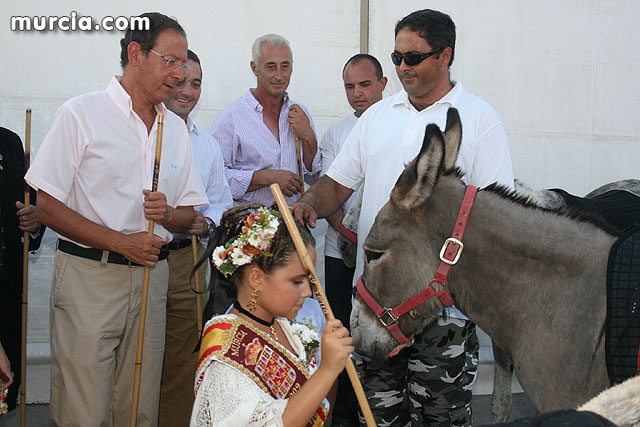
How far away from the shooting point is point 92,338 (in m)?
3.12

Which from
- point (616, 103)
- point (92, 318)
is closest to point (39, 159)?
point (92, 318)

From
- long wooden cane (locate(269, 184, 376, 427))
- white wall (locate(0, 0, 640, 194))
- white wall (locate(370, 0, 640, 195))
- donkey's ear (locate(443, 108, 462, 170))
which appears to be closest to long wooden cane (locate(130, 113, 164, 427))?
long wooden cane (locate(269, 184, 376, 427))

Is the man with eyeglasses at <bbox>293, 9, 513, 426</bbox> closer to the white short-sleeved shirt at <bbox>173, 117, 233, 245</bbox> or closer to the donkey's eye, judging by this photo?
the donkey's eye

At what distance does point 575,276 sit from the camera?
7.81 ft

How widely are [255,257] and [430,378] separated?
1.32m

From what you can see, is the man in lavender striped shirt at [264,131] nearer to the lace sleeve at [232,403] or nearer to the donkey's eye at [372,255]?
the donkey's eye at [372,255]

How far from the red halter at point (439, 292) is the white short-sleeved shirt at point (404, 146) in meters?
A: 0.47

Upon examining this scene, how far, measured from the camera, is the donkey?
2338 mm

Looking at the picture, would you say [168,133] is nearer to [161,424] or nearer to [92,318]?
[92,318]

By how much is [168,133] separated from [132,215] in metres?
0.56

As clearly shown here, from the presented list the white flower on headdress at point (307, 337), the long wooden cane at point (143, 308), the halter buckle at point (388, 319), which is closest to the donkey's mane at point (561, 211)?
the halter buckle at point (388, 319)

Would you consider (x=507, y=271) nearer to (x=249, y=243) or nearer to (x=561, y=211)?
(x=561, y=211)

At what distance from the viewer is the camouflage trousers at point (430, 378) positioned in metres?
3.19

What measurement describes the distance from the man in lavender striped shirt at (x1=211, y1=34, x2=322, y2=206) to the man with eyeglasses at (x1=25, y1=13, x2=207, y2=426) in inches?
51.0
